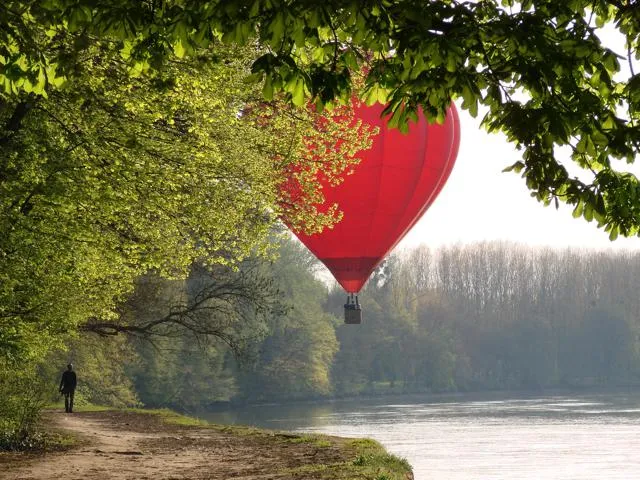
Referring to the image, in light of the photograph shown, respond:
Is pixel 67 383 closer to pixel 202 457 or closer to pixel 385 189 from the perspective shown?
pixel 385 189

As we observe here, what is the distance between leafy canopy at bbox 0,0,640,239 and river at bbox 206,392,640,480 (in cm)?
1805

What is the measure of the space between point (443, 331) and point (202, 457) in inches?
3215

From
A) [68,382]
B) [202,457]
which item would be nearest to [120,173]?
[202,457]

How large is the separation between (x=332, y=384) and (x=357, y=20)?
78.0m

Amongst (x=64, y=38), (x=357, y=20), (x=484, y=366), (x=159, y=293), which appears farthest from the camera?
(x=484, y=366)

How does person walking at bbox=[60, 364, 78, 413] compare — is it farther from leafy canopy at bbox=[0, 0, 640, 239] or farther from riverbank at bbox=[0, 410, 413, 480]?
leafy canopy at bbox=[0, 0, 640, 239]

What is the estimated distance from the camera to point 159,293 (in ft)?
107

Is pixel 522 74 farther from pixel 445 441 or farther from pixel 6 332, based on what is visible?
pixel 445 441

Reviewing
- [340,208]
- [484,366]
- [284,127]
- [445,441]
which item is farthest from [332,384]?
[284,127]

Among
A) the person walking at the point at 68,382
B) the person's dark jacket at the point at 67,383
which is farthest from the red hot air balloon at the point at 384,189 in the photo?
the person's dark jacket at the point at 67,383

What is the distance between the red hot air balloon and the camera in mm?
22703

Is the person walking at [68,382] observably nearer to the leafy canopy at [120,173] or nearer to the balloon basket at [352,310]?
the balloon basket at [352,310]

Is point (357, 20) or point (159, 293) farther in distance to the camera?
point (159, 293)

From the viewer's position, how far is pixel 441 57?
6.50 m
